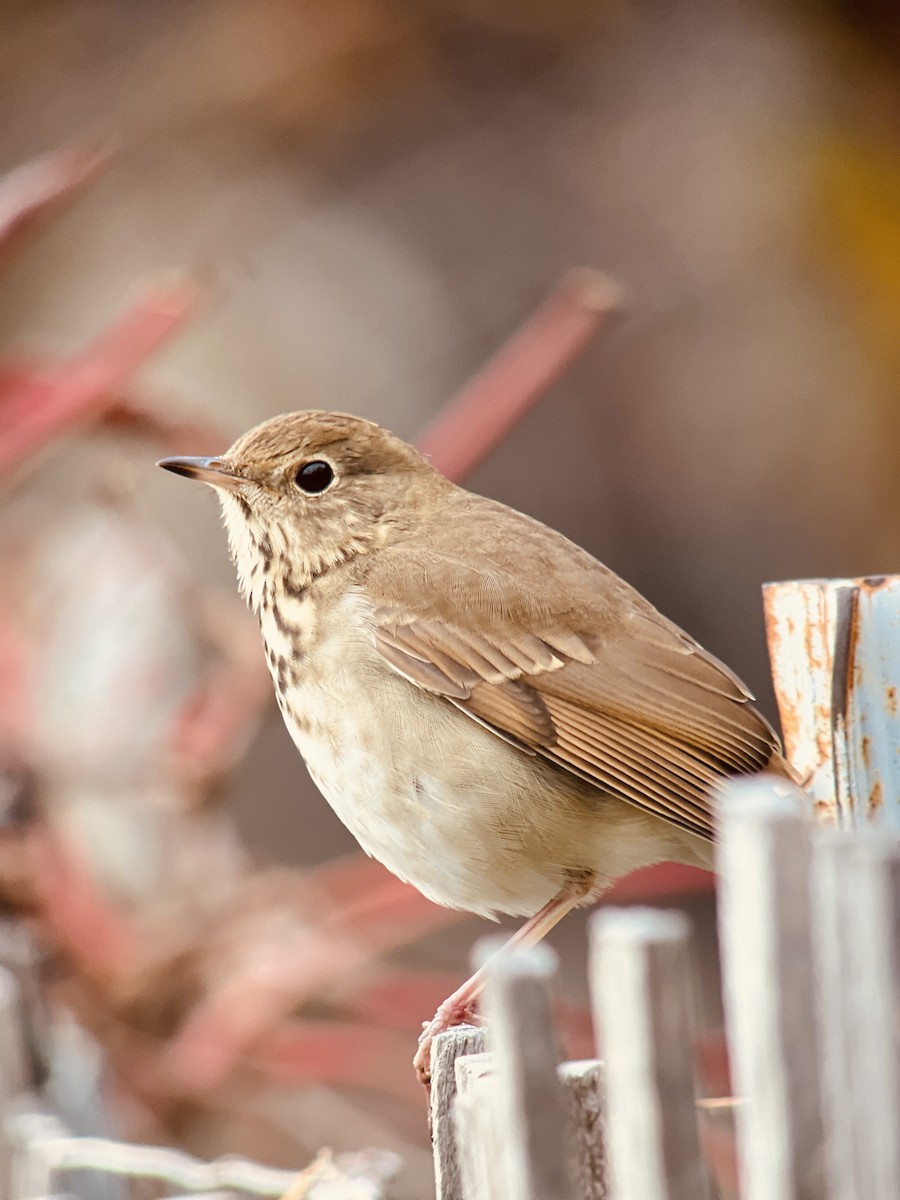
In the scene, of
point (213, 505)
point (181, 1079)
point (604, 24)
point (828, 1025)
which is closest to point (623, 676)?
point (181, 1079)

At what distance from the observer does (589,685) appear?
2.41 m

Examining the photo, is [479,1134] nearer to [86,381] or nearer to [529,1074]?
[529,1074]

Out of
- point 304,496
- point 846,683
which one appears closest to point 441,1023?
point 846,683

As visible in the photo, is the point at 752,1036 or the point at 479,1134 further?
the point at 479,1134

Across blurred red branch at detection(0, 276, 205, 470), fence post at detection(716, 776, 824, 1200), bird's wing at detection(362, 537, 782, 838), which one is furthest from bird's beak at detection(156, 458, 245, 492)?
fence post at detection(716, 776, 824, 1200)

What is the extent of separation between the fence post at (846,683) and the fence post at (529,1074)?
0.66m

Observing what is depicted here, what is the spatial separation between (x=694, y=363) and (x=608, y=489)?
55 cm

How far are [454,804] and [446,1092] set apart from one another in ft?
2.34

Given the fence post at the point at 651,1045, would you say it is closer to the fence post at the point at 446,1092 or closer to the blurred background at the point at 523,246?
the fence post at the point at 446,1092

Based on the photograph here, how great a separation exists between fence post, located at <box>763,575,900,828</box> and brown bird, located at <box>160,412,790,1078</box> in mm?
419

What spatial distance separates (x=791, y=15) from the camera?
228 inches

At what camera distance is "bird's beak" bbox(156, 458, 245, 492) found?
8.44ft

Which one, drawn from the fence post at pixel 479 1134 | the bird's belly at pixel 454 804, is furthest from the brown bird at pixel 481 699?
the fence post at pixel 479 1134

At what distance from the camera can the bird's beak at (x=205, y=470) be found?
257 centimetres
